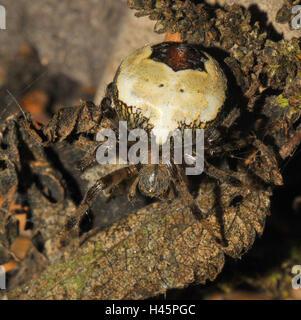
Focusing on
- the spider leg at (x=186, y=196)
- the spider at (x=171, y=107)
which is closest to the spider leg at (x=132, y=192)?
the spider at (x=171, y=107)

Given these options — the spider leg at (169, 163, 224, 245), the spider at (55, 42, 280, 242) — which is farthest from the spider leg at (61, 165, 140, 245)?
the spider leg at (169, 163, 224, 245)

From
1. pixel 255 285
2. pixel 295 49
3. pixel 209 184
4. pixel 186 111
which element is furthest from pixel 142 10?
pixel 255 285

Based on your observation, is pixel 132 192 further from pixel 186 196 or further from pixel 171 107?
pixel 171 107

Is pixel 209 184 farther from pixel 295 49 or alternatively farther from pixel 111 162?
pixel 295 49

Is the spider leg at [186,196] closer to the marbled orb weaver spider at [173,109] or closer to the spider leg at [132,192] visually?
the marbled orb weaver spider at [173,109]

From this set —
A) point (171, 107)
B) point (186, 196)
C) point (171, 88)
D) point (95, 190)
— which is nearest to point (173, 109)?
point (171, 107)

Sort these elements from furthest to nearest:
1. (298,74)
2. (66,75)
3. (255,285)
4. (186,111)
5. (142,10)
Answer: (66,75) → (255,285) → (142,10) → (298,74) → (186,111)

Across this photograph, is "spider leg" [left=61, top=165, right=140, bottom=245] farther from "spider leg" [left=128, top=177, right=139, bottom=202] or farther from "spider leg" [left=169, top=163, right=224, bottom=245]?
"spider leg" [left=169, top=163, right=224, bottom=245]
